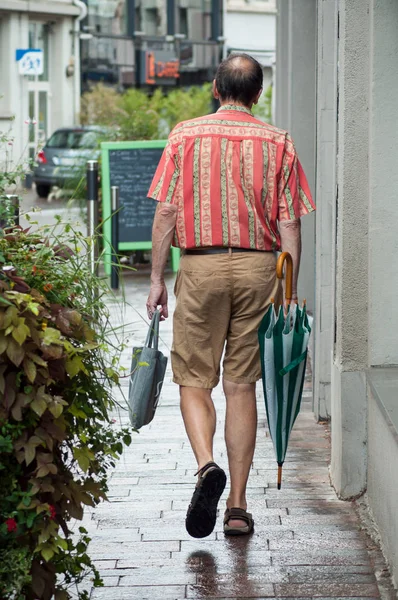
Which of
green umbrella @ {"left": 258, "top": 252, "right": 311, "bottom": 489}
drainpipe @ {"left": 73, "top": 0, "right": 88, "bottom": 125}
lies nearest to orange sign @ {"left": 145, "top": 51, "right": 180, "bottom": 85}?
drainpipe @ {"left": 73, "top": 0, "right": 88, "bottom": 125}

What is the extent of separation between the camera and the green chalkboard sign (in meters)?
13.4

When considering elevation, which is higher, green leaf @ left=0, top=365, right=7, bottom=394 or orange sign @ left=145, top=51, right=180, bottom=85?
orange sign @ left=145, top=51, right=180, bottom=85

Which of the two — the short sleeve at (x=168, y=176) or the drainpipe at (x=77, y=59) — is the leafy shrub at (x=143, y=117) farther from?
the drainpipe at (x=77, y=59)

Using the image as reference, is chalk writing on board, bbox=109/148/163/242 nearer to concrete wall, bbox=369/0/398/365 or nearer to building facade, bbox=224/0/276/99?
concrete wall, bbox=369/0/398/365

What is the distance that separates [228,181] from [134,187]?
8.97 m

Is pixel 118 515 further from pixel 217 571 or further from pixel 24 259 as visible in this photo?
pixel 24 259

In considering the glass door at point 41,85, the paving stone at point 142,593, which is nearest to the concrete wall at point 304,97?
the paving stone at point 142,593

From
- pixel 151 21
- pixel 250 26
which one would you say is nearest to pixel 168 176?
pixel 151 21

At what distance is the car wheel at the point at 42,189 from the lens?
29.0 metres

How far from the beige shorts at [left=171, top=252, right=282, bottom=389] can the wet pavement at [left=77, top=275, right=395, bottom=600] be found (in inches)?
10.1

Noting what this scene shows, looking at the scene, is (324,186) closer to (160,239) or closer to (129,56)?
(160,239)

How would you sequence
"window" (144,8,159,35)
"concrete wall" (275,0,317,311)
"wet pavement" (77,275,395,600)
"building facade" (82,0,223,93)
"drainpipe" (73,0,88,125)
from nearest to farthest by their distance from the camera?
"wet pavement" (77,275,395,600)
"concrete wall" (275,0,317,311)
"drainpipe" (73,0,88,125)
"building facade" (82,0,223,93)
"window" (144,8,159,35)

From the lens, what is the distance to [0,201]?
604 centimetres

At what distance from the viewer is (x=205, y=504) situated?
14.6ft
